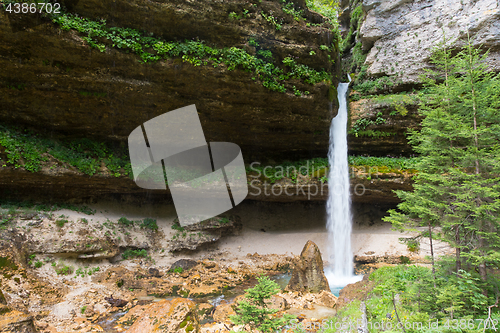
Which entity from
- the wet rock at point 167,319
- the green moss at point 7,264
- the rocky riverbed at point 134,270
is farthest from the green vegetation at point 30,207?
the wet rock at point 167,319

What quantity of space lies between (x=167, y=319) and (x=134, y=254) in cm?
823

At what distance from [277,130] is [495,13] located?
11345 mm

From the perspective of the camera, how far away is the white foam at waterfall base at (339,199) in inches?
509

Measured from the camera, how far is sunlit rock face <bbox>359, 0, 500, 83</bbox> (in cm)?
1169

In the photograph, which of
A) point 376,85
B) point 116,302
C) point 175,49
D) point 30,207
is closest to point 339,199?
point 376,85

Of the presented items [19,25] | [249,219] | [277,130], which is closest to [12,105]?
[19,25]

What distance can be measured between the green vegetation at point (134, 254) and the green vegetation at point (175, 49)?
841 centimetres

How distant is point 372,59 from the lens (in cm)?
1490

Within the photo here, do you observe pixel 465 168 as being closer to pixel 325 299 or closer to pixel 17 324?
pixel 325 299

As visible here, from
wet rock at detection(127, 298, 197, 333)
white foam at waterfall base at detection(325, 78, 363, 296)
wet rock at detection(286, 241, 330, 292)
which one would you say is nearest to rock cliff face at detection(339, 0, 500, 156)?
white foam at waterfall base at detection(325, 78, 363, 296)

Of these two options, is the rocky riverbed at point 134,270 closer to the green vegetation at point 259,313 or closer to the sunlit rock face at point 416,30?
the green vegetation at point 259,313

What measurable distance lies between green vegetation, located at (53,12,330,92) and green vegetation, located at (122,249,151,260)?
841cm

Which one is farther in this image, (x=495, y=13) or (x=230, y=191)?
(x=230, y=191)

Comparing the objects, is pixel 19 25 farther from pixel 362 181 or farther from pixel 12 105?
pixel 362 181
